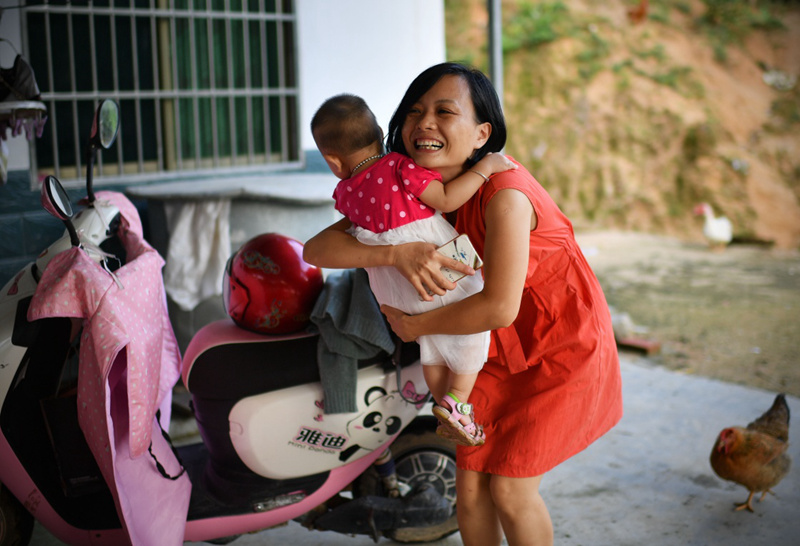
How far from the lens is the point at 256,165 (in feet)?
15.6

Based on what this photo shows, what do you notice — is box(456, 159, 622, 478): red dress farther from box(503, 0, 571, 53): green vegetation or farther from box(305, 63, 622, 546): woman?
box(503, 0, 571, 53): green vegetation

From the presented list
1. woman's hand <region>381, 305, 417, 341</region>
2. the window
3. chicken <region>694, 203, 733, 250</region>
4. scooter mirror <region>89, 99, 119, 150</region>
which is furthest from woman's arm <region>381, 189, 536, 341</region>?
chicken <region>694, 203, 733, 250</region>

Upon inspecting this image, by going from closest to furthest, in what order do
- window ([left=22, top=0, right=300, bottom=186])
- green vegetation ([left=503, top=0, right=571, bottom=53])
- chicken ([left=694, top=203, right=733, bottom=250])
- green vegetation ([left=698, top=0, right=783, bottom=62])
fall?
window ([left=22, top=0, right=300, bottom=186]), chicken ([left=694, top=203, right=733, bottom=250]), green vegetation ([left=698, top=0, right=783, bottom=62]), green vegetation ([left=503, top=0, right=571, bottom=53])

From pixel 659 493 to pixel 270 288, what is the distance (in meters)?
1.77

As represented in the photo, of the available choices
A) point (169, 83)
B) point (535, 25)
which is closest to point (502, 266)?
point (169, 83)

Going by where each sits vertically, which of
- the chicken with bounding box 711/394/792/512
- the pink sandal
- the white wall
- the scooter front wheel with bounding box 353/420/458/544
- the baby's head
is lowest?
the chicken with bounding box 711/394/792/512

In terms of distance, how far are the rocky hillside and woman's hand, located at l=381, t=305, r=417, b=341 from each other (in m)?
8.38

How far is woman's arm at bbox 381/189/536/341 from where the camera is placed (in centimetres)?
166

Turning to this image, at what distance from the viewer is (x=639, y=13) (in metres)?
11.5

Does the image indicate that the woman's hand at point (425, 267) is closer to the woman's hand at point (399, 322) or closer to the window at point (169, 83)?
the woman's hand at point (399, 322)

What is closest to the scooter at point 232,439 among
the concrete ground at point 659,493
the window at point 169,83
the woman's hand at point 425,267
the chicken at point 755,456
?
the concrete ground at point 659,493

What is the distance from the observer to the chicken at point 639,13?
1152cm

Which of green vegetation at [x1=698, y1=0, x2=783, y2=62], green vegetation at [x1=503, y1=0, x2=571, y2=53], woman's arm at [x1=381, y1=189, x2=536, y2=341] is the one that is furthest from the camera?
green vegetation at [x1=503, y1=0, x2=571, y2=53]

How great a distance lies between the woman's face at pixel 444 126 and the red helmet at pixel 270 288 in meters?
0.60
